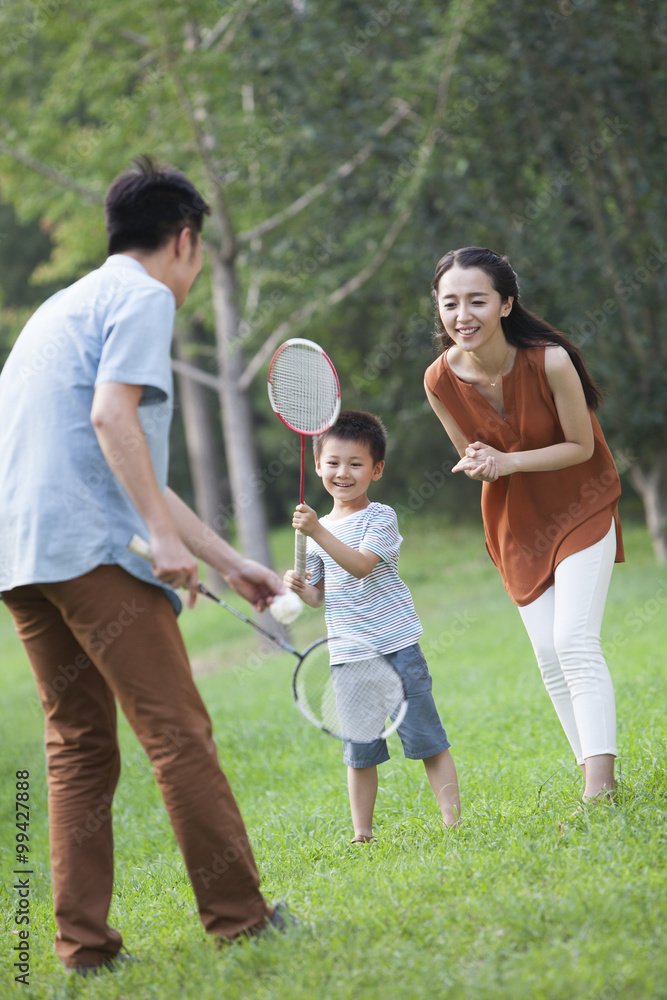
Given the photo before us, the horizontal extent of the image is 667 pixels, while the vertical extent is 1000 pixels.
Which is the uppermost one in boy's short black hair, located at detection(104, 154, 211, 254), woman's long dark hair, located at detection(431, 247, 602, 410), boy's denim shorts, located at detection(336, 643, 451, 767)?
boy's short black hair, located at detection(104, 154, 211, 254)

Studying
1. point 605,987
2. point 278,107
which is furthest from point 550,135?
point 605,987

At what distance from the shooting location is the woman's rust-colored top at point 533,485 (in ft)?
12.2

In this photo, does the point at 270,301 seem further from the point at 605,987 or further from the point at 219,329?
the point at 605,987

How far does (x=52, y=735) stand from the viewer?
3098mm

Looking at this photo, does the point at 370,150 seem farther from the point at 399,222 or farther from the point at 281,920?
the point at 281,920

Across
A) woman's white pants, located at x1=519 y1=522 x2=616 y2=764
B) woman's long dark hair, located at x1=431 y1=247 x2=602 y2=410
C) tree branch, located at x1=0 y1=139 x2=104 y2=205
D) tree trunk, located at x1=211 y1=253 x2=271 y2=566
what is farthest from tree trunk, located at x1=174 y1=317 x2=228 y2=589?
woman's white pants, located at x1=519 y1=522 x2=616 y2=764

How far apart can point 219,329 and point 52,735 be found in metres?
9.99

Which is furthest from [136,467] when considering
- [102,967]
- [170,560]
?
[102,967]

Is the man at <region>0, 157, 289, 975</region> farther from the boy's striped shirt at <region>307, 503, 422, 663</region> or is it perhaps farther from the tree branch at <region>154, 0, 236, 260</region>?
the tree branch at <region>154, 0, 236, 260</region>

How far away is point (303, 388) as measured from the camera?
356 cm

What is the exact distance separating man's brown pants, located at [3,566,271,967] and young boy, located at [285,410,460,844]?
919 millimetres

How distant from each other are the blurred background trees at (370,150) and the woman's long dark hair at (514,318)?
6.94 m

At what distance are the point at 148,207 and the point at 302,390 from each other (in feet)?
2.88

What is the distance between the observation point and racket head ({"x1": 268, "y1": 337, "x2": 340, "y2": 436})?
3.46 metres
